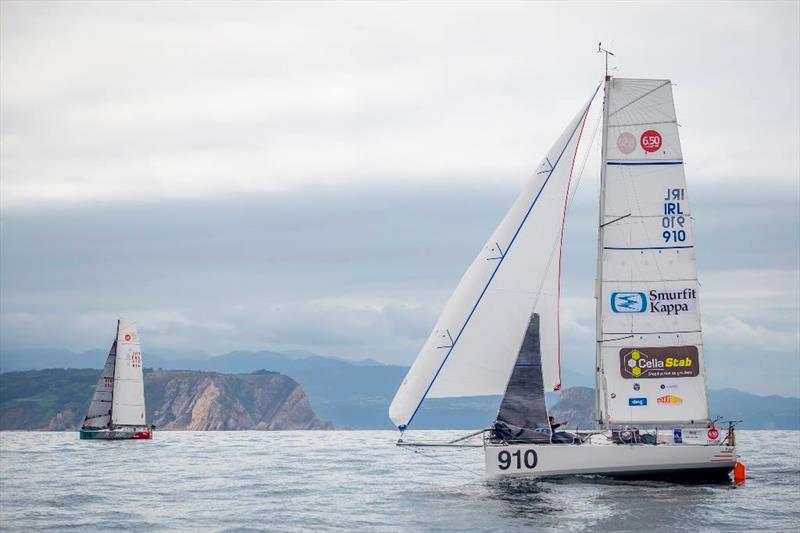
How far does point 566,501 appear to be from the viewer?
121 feet

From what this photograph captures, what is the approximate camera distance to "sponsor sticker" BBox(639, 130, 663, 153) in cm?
4209

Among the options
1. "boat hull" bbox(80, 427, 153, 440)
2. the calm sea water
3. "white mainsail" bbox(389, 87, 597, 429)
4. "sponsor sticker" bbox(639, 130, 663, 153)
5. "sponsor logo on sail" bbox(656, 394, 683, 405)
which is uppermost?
"sponsor sticker" bbox(639, 130, 663, 153)

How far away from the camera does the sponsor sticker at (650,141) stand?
42.1m

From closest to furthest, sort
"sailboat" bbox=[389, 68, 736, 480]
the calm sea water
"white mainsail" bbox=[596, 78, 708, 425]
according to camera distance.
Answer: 1. the calm sea water
2. "sailboat" bbox=[389, 68, 736, 480]
3. "white mainsail" bbox=[596, 78, 708, 425]

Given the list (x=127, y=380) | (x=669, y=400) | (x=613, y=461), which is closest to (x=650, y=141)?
(x=669, y=400)

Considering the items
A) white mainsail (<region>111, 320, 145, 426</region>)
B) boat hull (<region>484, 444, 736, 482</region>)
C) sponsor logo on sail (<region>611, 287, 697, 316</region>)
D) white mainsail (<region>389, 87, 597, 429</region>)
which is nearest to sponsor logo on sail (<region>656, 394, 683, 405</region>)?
boat hull (<region>484, 444, 736, 482</region>)

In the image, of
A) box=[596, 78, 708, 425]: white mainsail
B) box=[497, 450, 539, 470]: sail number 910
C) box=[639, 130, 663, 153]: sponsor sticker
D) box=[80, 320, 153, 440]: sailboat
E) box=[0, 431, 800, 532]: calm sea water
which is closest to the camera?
box=[0, 431, 800, 532]: calm sea water

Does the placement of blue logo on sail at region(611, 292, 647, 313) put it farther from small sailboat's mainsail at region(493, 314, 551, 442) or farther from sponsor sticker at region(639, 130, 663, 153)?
sponsor sticker at region(639, 130, 663, 153)

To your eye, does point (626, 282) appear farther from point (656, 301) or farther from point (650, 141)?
point (650, 141)

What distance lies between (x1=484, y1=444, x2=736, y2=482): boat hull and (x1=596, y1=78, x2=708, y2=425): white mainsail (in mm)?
1993

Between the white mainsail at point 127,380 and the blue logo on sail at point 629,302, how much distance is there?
6363 centimetres

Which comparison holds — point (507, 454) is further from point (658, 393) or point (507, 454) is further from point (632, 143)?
point (632, 143)

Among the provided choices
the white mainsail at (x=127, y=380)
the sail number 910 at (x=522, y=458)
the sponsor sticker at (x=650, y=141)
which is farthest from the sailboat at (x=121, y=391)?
the sponsor sticker at (x=650, y=141)

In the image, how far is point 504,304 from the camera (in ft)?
136
